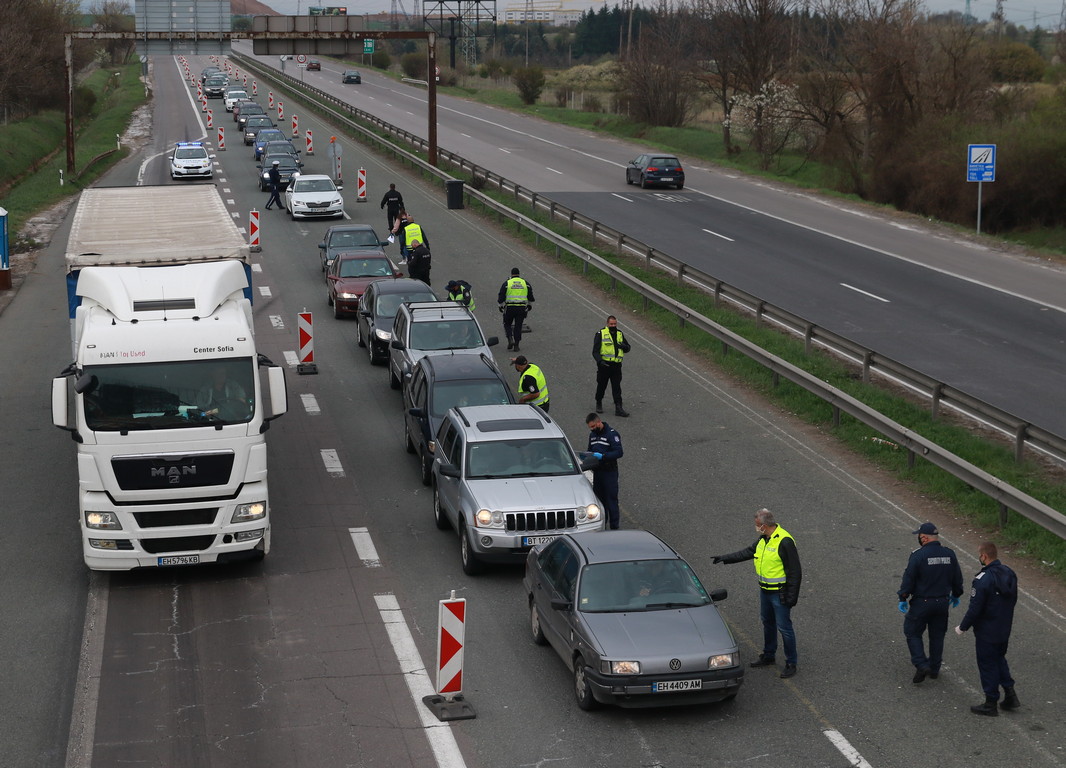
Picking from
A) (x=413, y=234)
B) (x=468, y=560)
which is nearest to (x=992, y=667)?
(x=468, y=560)

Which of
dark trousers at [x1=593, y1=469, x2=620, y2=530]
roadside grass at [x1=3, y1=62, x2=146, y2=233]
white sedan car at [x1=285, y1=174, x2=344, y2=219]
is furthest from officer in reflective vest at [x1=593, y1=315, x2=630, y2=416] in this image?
roadside grass at [x1=3, y1=62, x2=146, y2=233]

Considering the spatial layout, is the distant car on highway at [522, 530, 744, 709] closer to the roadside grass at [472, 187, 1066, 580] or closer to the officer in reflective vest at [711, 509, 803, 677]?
the officer in reflective vest at [711, 509, 803, 677]

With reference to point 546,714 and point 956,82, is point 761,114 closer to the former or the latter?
point 956,82

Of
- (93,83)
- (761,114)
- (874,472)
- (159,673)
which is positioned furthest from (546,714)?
(93,83)

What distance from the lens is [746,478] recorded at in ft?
55.1

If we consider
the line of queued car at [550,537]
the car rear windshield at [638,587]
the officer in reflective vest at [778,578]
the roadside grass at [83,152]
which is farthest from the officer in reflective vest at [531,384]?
the roadside grass at [83,152]

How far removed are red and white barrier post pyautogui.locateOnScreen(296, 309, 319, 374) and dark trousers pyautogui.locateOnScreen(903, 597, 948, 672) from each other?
46.3ft

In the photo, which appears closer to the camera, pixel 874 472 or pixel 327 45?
pixel 874 472

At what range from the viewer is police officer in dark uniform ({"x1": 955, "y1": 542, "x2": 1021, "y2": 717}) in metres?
10.2

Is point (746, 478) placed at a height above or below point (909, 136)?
below

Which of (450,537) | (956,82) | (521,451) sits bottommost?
(450,537)

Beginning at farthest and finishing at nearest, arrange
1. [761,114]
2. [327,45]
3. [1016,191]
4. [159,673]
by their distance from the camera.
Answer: [761,114]
[327,45]
[1016,191]
[159,673]

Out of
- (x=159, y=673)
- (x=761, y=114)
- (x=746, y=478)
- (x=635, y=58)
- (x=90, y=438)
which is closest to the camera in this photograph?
(x=159, y=673)

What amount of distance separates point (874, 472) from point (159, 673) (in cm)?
1006
